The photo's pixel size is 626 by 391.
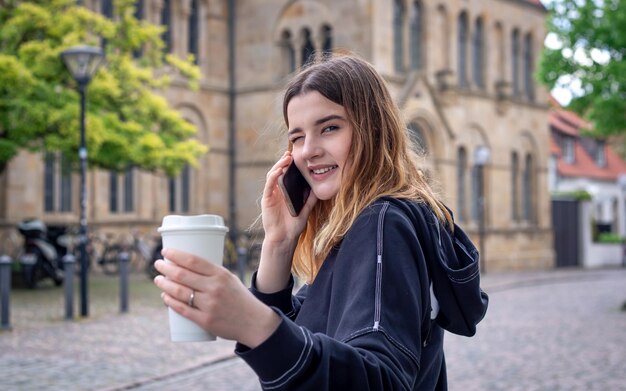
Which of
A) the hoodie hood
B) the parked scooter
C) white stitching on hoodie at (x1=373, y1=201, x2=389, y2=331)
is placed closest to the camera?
white stitching on hoodie at (x1=373, y1=201, x2=389, y2=331)

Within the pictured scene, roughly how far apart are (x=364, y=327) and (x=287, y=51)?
2713 centimetres

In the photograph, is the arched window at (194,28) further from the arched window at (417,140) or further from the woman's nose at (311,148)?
the woman's nose at (311,148)

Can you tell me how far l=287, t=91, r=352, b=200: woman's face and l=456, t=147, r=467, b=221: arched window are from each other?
28.6 metres

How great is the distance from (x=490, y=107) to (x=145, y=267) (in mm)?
13679

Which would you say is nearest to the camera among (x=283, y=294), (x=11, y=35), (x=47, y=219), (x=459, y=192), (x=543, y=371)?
(x=283, y=294)

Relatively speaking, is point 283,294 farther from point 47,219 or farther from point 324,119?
point 47,219

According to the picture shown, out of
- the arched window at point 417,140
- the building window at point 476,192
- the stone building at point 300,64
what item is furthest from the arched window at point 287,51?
the building window at point 476,192

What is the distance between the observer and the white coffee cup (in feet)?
4.73

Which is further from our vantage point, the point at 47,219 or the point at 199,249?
the point at 47,219

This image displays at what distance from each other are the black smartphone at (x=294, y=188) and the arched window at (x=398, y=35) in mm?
26200

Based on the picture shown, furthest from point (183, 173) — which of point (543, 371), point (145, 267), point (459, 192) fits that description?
point (543, 371)

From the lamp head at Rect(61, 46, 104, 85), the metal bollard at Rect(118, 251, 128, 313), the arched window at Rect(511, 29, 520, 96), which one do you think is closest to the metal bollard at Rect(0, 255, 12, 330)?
the metal bollard at Rect(118, 251, 128, 313)

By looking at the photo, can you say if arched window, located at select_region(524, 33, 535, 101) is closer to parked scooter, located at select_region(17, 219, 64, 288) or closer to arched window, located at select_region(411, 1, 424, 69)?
arched window, located at select_region(411, 1, 424, 69)

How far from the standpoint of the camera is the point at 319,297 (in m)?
1.97
